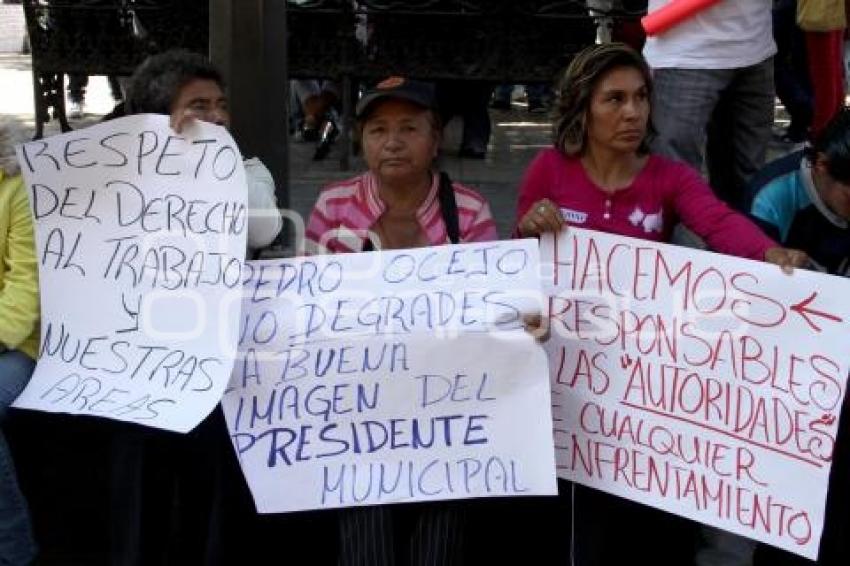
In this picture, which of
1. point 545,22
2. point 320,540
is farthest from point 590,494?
point 545,22

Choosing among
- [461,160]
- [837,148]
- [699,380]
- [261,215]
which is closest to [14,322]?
[261,215]

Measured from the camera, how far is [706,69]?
14.8 ft

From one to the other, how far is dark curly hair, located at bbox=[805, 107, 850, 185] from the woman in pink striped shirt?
0.89 meters

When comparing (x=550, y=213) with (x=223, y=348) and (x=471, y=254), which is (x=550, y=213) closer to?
(x=471, y=254)

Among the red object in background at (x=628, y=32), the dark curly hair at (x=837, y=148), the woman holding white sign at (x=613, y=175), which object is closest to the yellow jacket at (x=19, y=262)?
the woman holding white sign at (x=613, y=175)

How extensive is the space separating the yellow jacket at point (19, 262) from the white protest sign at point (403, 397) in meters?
0.60

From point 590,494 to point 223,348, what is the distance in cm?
100

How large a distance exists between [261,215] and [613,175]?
0.95 m

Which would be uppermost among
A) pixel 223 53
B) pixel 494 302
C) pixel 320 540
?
pixel 223 53

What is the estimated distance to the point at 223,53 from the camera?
4.34 metres

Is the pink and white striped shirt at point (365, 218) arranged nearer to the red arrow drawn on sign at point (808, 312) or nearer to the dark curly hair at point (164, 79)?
the dark curly hair at point (164, 79)

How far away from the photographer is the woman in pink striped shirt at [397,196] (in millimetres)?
3568

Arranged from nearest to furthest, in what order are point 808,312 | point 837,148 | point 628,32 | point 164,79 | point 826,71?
point 808,312
point 837,148
point 164,79
point 826,71
point 628,32

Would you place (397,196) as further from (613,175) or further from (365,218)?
(613,175)
